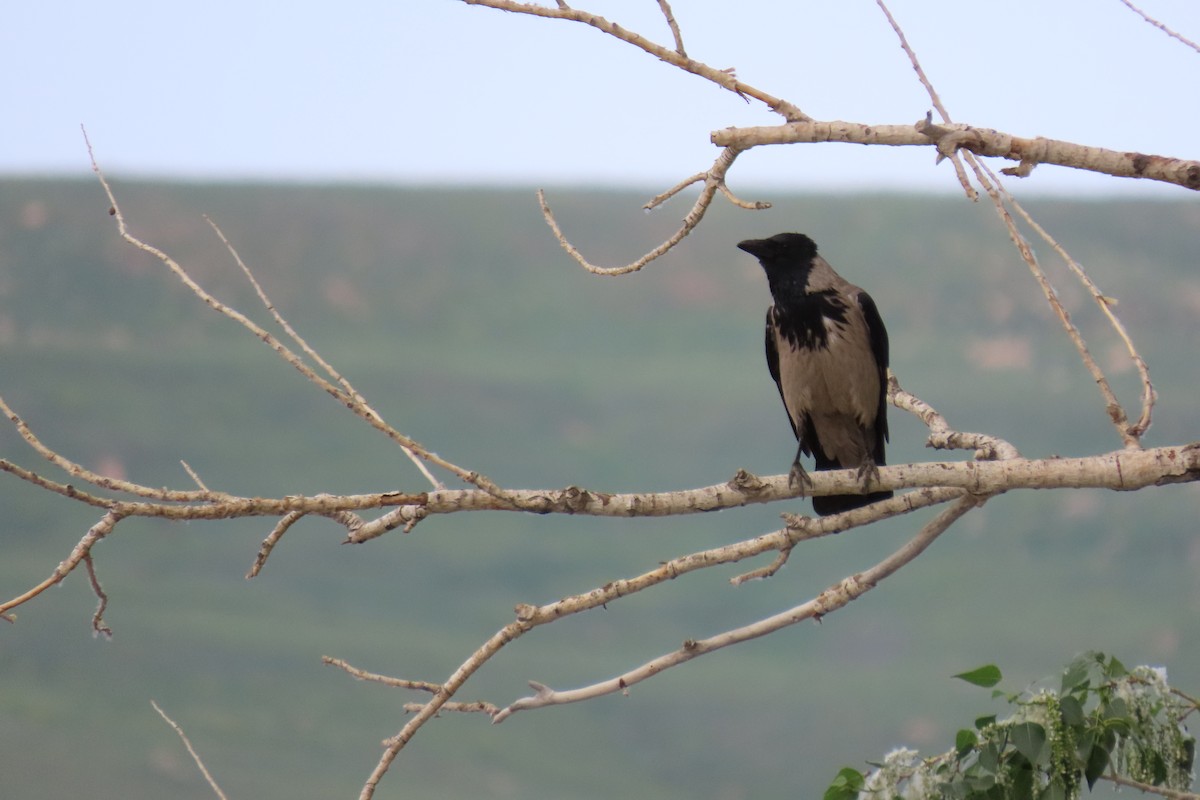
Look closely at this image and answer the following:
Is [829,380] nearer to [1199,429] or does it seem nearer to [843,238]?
[1199,429]

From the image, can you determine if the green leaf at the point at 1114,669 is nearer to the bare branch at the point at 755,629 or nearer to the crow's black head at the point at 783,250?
the bare branch at the point at 755,629

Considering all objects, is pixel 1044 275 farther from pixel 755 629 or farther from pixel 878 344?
pixel 878 344

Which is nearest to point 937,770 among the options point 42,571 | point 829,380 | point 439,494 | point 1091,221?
point 439,494

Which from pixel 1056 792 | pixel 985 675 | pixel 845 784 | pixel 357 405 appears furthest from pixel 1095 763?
pixel 357 405

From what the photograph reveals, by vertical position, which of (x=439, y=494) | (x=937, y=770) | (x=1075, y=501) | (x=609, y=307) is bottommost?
(x=937, y=770)

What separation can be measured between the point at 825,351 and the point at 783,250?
0.40 m

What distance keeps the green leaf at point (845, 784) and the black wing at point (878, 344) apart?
1833mm

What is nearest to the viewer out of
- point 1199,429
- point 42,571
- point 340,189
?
point 42,571

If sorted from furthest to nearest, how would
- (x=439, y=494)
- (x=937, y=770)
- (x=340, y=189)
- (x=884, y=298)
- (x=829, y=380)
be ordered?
(x=340, y=189), (x=884, y=298), (x=829, y=380), (x=937, y=770), (x=439, y=494)

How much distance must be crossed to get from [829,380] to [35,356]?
10.1m

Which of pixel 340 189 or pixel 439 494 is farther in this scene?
pixel 340 189

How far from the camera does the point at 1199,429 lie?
1178cm

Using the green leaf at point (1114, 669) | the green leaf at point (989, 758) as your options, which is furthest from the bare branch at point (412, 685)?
the green leaf at point (1114, 669)

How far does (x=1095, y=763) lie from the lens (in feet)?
8.33
